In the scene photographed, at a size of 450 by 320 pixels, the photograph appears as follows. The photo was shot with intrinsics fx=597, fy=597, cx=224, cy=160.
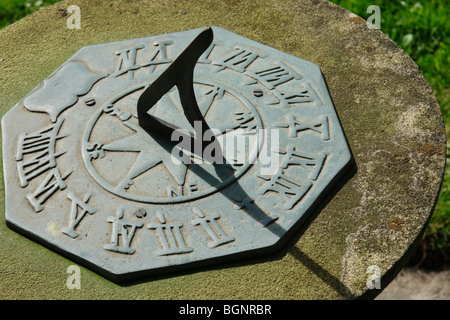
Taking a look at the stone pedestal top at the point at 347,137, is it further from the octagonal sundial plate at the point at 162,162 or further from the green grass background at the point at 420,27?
the green grass background at the point at 420,27

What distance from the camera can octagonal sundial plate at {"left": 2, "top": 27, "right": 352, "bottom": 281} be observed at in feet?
7.91

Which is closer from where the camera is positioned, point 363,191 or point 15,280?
point 15,280

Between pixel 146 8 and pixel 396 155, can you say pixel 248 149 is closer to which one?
pixel 396 155

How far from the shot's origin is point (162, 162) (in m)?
2.71

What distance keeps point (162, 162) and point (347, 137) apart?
0.88m

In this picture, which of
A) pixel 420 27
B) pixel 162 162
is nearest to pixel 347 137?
pixel 162 162

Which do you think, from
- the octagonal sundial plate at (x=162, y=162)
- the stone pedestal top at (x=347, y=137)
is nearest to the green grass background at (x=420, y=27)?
the stone pedestal top at (x=347, y=137)

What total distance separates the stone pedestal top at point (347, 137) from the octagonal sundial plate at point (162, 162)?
0.08 m

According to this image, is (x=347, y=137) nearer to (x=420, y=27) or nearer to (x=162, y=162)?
(x=162, y=162)

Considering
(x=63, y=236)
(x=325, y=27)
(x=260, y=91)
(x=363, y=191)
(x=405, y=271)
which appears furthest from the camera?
(x=405, y=271)

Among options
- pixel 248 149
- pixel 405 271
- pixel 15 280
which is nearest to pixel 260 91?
pixel 248 149

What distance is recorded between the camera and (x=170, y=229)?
244 centimetres

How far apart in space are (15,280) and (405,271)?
253 centimetres
